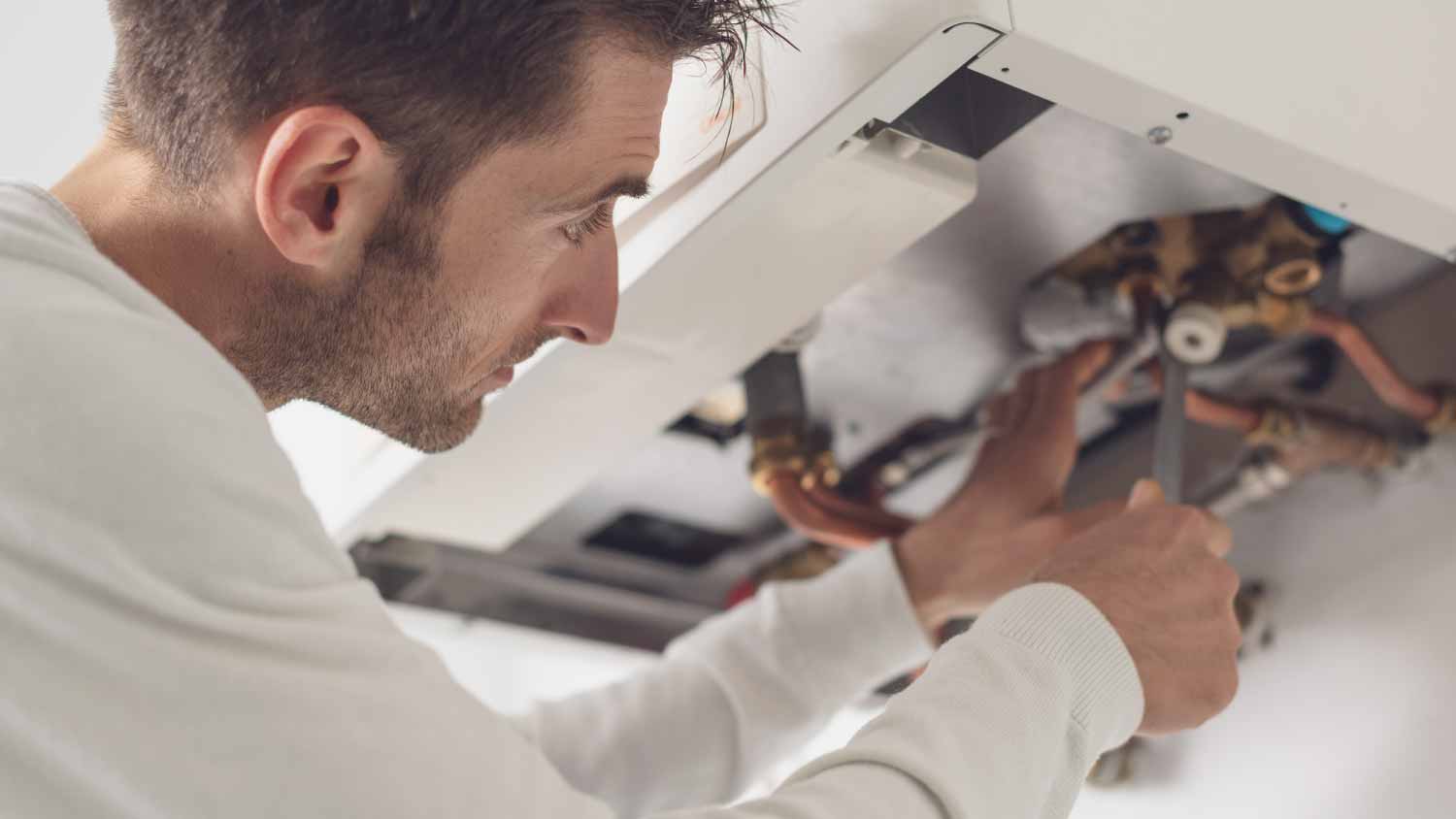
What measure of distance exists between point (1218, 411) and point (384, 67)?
1.70ft

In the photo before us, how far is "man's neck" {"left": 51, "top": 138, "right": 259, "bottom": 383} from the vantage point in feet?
1.95

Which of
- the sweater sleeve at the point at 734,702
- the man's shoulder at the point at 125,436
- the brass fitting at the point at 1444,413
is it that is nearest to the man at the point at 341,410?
the man's shoulder at the point at 125,436

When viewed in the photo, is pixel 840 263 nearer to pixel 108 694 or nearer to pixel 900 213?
pixel 900 213

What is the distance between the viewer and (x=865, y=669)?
87 cm

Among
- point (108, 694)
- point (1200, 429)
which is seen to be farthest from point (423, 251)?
point (1200, 429)

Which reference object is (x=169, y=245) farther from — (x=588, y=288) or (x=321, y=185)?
(x=588, y=288)

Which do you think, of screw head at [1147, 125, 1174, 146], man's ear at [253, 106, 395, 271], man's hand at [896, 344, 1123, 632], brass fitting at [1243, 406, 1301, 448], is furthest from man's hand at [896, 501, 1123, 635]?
man's ear at [253, 106, 395, 271]

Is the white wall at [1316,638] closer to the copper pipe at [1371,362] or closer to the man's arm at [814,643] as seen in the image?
the copper pipe at [1371,362]

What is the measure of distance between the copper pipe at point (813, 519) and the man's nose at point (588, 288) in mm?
242

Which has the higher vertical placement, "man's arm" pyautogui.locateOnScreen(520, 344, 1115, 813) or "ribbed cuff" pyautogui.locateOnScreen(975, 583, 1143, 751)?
"ribbed cuff" pyautogui.locateOnScreen(975, 583, 1143, 751)

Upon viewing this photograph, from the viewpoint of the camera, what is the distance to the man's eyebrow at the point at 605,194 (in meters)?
0.62

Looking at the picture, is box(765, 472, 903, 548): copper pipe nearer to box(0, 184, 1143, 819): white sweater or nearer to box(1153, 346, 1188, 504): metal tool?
box(1153, 346, 1188, 504): metal tool

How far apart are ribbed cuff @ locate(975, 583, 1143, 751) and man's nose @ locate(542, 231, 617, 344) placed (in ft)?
0.73

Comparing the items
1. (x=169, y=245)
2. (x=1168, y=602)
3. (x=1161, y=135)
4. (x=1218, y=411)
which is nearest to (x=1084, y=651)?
(x=1168, y=602)
